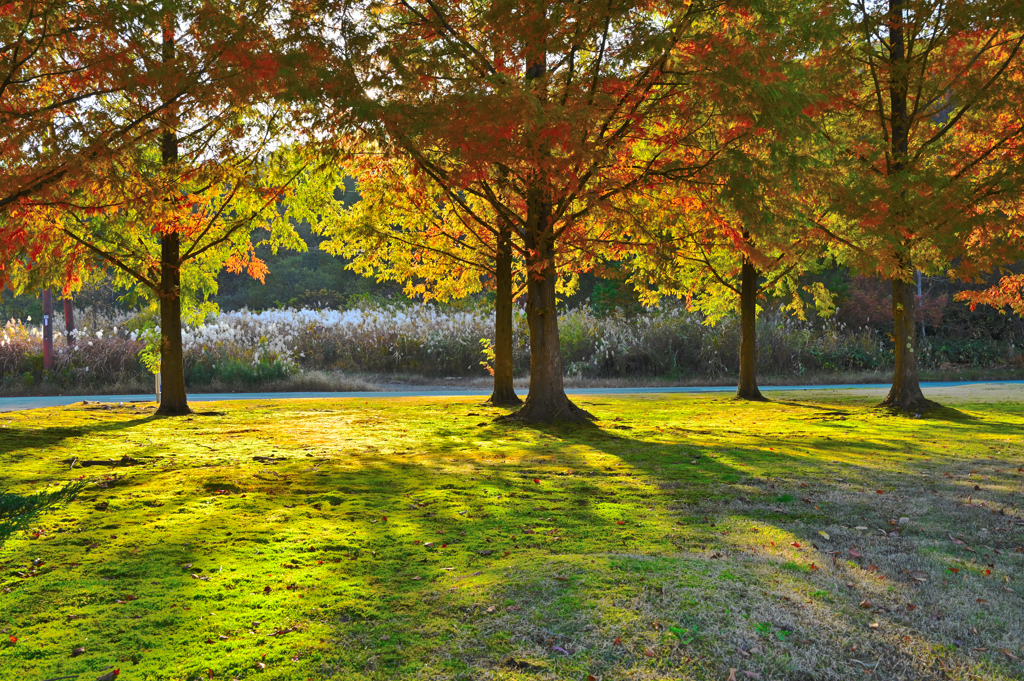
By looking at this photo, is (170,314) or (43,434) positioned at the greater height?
(170,314)

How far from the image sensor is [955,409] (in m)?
12.6

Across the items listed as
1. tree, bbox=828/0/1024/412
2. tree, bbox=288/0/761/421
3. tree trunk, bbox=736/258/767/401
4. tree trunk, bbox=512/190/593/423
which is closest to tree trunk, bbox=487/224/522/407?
tree trunk, bbox=512/190/593/423

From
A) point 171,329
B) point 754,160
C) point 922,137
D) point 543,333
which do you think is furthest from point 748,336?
point 171,329

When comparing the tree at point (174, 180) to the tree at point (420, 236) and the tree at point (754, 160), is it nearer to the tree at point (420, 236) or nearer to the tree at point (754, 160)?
the tree at point (420, 236)

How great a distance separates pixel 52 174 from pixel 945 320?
1034 inches

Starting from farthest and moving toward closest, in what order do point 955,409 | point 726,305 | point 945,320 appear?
point 945,320, point 726,305, point 955,409

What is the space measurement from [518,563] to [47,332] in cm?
1806

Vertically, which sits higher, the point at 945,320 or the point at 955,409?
the point at 945,320

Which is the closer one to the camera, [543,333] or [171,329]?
[543,333]

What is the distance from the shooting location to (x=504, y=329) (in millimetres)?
13773

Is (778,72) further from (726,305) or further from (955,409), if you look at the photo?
(726,305)

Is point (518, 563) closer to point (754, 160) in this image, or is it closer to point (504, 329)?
point (754, 160)

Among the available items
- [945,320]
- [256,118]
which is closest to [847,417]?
[256,118]

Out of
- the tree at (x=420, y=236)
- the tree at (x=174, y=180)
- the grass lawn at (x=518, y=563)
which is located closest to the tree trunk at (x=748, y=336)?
the tree at (x=420, y=236)
